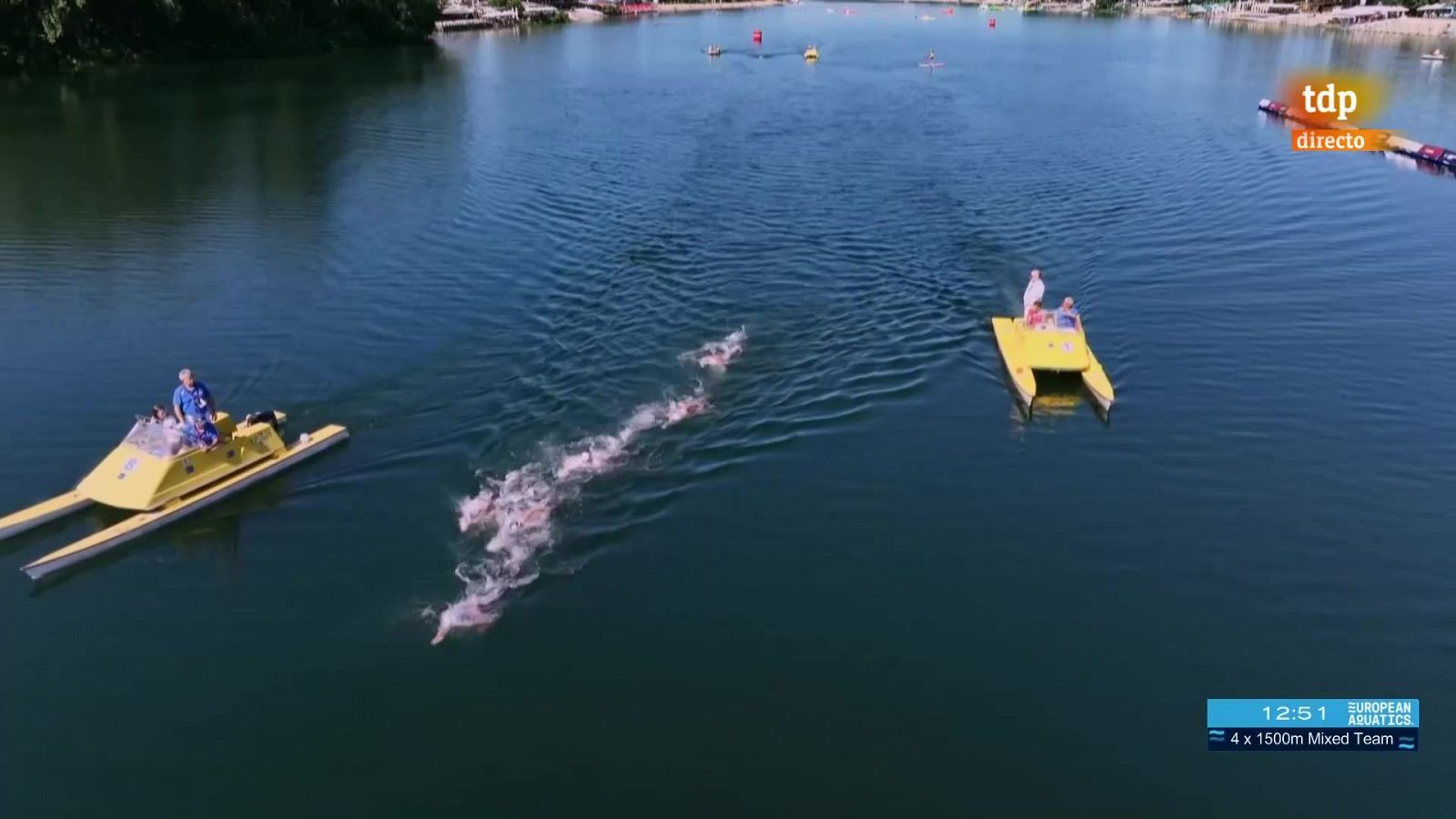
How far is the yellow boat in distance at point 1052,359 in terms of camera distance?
2827 centimetres

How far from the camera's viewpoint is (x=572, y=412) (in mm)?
26656

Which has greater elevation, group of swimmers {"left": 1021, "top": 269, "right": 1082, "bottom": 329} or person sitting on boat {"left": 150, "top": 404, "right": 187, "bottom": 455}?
group of swimmers {"left": 1021, "top": 269, "right": 1082, "bottom": 329}

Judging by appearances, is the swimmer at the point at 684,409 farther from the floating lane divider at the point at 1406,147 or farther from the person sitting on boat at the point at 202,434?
the floating lane divider at the point at 1406,147

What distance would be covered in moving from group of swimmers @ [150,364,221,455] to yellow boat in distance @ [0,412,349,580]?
0.40 feet

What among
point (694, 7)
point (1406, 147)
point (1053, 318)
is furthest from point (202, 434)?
point (694, 7)

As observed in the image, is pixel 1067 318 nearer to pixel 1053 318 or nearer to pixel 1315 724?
pixel 1053 318

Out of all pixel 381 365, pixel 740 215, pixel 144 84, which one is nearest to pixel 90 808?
pixel 381 365

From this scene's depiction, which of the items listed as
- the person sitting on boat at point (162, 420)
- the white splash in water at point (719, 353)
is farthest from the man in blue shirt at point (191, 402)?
the white splash in water at point (719, 353)

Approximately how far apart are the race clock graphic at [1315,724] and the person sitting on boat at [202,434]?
21485 mm

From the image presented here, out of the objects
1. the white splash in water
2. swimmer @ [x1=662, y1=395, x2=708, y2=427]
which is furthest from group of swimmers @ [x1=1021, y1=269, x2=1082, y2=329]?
swimmer @ [x1=662, y1=395, x2=708, y2=427]

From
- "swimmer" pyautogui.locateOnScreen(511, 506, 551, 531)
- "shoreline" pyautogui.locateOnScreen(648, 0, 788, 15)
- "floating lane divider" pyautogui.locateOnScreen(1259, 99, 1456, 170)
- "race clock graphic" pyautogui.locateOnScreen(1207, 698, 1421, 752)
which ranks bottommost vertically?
"race clock graphic" pyautogui.locateOnScreen(1207, 698, 1421, 752)

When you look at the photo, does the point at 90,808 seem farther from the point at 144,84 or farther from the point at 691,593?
the point at 144,84

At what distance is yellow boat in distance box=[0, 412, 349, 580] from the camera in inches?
862

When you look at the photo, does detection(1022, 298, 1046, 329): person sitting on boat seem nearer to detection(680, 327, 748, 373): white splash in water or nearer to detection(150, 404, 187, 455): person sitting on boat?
detection(680, 327, 748, 373): white splash in water
